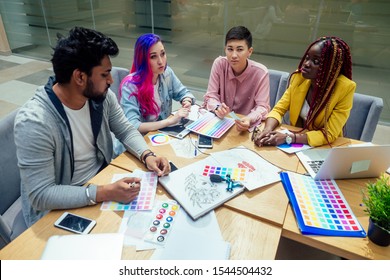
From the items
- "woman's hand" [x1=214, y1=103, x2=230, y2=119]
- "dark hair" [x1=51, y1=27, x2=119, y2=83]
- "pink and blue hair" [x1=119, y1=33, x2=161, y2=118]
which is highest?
"dark hair" [x1=51, y1=27, x2=119, y2=83]

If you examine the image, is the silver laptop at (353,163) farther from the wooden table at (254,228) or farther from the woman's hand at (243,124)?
the woman's hand at (243,124)

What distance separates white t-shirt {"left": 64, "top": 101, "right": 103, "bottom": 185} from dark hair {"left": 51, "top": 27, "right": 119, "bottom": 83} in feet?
0.61

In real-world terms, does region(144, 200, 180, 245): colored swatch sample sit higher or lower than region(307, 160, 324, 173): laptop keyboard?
lower

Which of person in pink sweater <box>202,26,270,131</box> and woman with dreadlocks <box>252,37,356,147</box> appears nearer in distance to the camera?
woman with dreadlocks <box>252,37,356,147</box>

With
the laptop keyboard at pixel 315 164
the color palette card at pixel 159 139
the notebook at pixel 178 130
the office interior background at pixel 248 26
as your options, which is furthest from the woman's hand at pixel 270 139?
the office interior background at pixel 248 26

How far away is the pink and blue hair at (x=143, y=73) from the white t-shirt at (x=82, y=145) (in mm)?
573

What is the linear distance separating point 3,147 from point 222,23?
10.6ft

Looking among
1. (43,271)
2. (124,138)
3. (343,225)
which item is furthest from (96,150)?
(343,225)

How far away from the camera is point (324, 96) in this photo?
5.55 ft

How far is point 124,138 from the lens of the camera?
160 centimetres

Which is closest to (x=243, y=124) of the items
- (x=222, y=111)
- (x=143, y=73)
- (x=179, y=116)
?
(x=222, y=111)

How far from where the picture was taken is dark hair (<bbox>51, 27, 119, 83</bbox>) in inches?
46.8

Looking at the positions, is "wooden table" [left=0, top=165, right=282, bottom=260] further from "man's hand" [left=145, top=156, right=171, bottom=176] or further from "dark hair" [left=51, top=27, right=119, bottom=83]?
"dark hair" [left=51, top=27, right=119, bottom=83]

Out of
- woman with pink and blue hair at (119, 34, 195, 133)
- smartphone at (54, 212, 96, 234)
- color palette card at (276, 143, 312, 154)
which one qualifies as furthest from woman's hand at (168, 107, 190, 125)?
smartphone at (54, 212, 96, 234)
